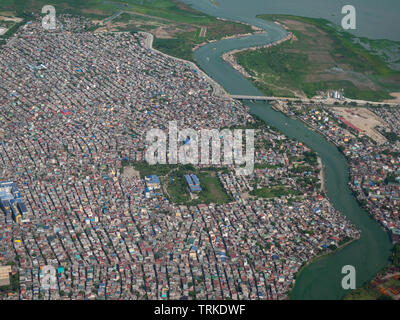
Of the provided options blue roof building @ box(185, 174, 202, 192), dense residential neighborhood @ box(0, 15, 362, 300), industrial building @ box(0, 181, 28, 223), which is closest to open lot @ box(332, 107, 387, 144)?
dense residential neighborhood @ box(0, 15, 362, 300)

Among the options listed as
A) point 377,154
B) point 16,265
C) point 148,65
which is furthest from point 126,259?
point 148,65

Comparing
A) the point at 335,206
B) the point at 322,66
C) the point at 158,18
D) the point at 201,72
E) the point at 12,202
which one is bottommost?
the point at 12,202

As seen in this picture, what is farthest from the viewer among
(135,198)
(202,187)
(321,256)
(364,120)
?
(364,120)

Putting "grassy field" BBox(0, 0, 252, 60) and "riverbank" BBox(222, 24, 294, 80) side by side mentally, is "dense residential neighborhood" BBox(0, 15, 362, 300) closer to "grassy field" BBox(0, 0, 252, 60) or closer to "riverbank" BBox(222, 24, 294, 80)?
"riverbank" BBox(222, 24, 294, 80)

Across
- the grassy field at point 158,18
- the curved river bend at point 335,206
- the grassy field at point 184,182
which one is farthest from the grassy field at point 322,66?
the grassy field at point 184,182

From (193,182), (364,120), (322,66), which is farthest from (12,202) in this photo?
(322,66)

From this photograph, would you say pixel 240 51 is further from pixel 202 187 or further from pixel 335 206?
pixel 335 206

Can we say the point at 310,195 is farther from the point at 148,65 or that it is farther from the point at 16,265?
the point at 148,65
